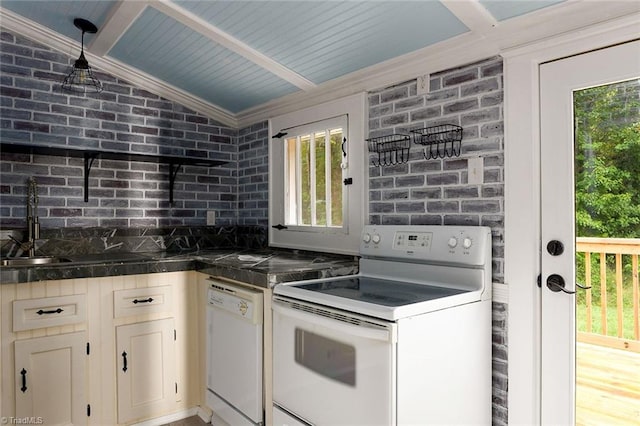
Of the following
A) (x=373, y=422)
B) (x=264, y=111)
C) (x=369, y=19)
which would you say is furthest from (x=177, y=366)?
(x=369, y=19)

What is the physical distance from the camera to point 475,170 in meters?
2.07

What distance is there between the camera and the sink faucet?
2.73 m

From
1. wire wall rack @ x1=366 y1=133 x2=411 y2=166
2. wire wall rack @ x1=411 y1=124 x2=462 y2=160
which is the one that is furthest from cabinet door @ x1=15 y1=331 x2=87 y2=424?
wire wall rack @ x1=411 y1=124 x2=462 y2=160

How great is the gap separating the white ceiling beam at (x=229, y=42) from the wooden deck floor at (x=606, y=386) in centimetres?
202

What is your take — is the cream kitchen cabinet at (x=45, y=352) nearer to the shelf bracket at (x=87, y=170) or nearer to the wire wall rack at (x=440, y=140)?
the shelf bracket at (x=87, y=170)

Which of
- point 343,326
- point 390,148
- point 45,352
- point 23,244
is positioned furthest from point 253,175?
point 343,326

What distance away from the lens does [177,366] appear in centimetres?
265

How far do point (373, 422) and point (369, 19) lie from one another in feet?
5.38

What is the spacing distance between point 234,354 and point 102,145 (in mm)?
1717

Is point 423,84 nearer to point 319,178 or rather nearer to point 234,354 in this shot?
point 319,178

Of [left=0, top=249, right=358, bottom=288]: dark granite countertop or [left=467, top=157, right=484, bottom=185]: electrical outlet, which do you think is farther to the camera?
[left=0, top=249, right=358, bottom=288]: dark granite countertop

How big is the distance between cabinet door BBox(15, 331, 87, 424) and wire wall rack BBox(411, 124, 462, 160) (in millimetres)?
1972


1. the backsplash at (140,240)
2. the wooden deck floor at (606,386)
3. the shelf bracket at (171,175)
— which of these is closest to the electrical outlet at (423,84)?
the wooden deck floor at (606,386)

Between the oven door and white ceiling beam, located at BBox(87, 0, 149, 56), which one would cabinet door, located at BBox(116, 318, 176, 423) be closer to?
the oven door
